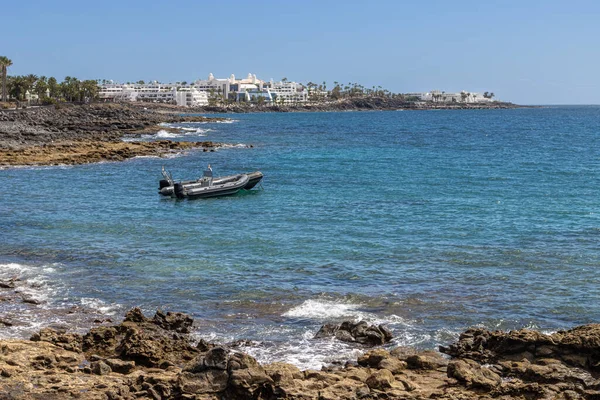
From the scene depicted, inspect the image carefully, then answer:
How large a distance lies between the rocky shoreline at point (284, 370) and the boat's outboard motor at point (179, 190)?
2432cm

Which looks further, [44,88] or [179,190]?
[44,88]

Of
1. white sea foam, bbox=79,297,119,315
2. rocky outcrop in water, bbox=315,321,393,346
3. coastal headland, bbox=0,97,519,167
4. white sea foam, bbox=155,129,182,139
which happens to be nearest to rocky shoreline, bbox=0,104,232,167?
coastal headland, bbox=0,97,519,167

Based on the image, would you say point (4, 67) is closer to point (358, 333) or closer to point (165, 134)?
point (165, 134)

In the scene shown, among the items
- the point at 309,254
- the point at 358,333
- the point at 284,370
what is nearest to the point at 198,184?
the point at 309,254

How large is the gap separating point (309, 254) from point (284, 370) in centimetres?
1327

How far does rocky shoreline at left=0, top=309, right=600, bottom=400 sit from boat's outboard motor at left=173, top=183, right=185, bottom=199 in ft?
79.8

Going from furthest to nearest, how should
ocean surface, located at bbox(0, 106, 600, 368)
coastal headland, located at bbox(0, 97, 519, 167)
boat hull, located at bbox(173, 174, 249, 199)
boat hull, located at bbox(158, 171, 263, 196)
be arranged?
coastal headland, located at bbox(0, 97, 519, 167) < boat hull, located at bbox(158, 171, 263, 196) < boat hull, located at bbox(173, 174, 249, 199) < ocean surface, located at bbox(0, 106, 600, 368)

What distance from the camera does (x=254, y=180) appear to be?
44.1 metres

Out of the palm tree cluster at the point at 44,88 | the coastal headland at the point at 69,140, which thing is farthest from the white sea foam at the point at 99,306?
the palm tree cluster at the point at 44,88

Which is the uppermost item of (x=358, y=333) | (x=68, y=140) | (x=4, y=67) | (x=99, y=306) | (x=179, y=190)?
(x=4, y=67)

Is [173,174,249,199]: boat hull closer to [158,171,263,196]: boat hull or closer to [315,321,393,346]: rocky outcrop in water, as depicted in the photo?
[158,171,263,196]: boat hull

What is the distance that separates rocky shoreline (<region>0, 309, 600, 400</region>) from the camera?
40.1 feet

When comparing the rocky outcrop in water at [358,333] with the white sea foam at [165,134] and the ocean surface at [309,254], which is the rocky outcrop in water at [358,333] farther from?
the white sea foam at [165,134]

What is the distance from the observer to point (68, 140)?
72500mm
